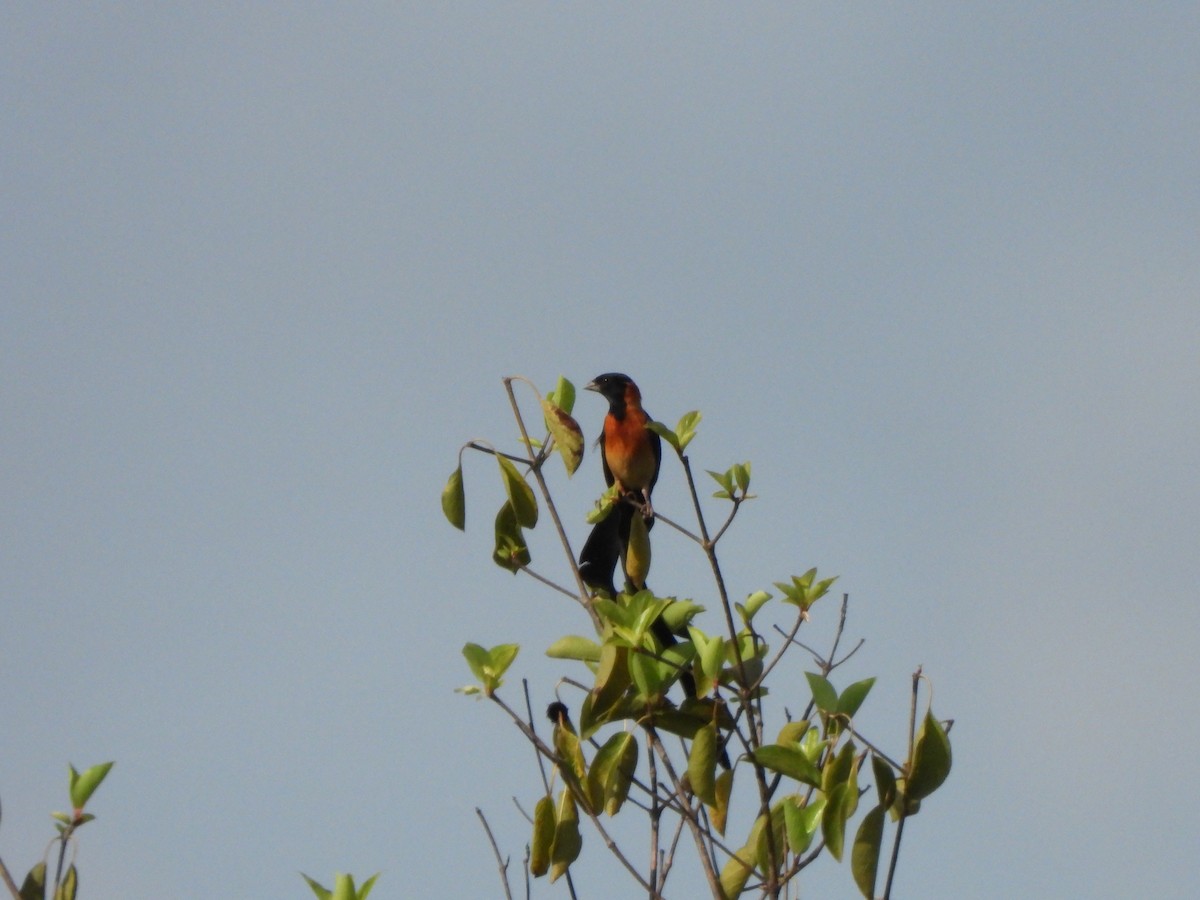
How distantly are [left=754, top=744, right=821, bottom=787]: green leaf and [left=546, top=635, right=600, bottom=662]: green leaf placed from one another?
577 millimetres

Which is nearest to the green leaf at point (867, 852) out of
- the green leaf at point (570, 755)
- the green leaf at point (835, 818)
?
the green leaf at point (835, 818)

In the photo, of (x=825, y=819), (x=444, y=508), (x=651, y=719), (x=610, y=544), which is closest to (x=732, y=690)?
(x=651, y=719)

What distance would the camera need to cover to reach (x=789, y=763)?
2527 millimetres

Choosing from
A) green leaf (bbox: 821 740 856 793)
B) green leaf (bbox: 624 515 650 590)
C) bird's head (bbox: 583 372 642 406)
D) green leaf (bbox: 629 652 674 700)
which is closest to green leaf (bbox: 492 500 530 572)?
green leaf (bbox: 624 515 650 590)

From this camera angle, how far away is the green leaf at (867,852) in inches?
96.4

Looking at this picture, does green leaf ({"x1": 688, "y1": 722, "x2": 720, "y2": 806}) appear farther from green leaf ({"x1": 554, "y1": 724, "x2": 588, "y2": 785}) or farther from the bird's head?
the bird's head

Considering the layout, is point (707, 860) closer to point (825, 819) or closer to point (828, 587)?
point (825, 819)

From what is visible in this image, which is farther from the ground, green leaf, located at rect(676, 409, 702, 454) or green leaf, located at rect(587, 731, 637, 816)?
green leaf, located at rect(676, 409, 702, 454)

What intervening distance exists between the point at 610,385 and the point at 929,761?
4.01 m

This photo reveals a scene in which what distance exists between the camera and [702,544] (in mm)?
3049

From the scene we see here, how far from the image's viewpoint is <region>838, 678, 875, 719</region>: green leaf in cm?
260

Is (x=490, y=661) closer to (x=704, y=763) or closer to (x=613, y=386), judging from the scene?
(x=704, y=763)

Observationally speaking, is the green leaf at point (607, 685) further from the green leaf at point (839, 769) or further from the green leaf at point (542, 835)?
the green leaf at point (839, 769)

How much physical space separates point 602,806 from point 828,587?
87cm
